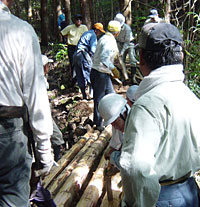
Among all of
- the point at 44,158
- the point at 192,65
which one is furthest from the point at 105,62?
the point at 44,158

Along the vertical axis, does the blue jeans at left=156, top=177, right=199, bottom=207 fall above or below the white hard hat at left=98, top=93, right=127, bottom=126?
below

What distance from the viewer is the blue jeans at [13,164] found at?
174 cm

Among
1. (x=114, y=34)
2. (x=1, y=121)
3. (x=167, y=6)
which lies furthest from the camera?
(x=114, y=34)

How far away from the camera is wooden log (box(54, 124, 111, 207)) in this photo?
2.95 meters

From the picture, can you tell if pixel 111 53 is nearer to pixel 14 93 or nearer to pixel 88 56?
pixel 88 56

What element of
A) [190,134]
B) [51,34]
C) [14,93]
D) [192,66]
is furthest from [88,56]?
[51,34]

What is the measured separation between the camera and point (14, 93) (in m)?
1.77

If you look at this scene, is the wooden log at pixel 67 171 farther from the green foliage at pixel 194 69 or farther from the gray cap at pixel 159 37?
the gray cap at pixel 159 37

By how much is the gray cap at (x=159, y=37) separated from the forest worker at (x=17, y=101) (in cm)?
87

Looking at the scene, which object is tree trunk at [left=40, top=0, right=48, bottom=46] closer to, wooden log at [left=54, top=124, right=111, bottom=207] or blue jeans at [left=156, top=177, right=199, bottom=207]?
wooden log at [left=54, top=124, right=111, bottom=207]

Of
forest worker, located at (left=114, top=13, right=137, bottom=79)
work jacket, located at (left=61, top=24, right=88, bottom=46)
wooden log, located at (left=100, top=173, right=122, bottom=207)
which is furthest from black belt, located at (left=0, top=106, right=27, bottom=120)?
work jacket, located at (left=61, top=24, right=88, bottom=46)

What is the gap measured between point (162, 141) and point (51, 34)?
1689cm

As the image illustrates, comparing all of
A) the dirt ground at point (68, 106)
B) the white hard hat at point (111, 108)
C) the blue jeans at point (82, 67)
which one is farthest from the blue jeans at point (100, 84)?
the white hard hat at point (111, 108)

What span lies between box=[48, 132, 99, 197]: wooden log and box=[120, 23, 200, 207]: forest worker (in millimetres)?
1986
